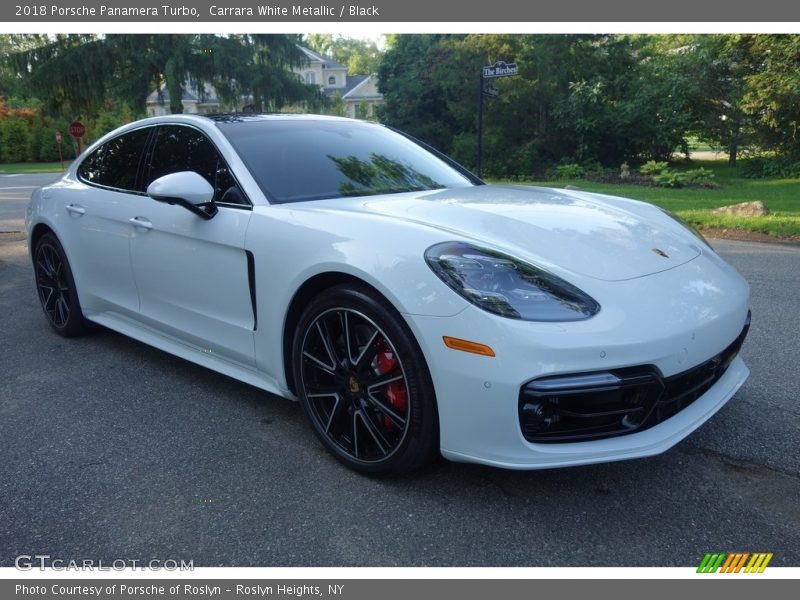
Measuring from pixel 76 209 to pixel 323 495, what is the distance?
276 centimetres

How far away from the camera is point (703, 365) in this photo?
97.5 inches

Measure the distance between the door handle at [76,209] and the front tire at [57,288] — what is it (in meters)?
0.32

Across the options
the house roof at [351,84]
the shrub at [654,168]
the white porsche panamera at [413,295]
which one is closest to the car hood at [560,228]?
the white porsche panamera at [413,295]

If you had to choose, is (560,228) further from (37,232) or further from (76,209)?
(37,232)

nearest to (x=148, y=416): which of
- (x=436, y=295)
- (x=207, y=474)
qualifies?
(x=207, y=474)

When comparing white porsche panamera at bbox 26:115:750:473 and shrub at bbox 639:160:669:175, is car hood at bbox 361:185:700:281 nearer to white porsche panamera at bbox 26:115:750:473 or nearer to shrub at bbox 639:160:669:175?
white porsche panamera at bbox 26:115:750:473

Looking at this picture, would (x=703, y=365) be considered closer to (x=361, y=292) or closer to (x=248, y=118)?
(x=361, y=292)

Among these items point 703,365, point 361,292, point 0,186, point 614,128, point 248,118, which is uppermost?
point 248,118

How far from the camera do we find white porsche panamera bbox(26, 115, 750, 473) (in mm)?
2250

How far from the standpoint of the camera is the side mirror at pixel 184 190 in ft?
10.1

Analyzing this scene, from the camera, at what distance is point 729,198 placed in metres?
13.6

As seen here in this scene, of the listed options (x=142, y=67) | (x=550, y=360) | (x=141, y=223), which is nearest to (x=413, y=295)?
(x=550, y=360)

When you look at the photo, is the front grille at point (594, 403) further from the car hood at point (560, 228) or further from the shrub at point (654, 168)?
the shrub at point (654, 168)

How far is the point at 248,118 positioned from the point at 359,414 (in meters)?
2.02
